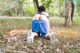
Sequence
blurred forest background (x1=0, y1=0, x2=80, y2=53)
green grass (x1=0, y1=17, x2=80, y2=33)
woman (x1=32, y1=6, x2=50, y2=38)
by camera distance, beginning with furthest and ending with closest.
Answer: green grass (x1=0, y1=17, x2=80, y2=33) → woman (x1=32, y1=6, x2=50, y2=38) → blurred forest background (x1=0, y1=0, x2=80, y2=53)

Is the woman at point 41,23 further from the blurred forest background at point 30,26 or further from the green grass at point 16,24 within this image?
the green grass at point 16,24

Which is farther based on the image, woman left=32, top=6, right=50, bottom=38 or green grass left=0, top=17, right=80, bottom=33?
green grass left=0, top=17, right=80, bottom=33

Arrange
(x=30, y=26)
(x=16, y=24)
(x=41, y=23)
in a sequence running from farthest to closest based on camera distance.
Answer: (x=16, y=24)
(x=30, y=26)
(x=41, y=23)

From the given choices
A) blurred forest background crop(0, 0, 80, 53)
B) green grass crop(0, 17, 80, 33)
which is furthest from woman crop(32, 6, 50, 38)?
green grass crop(0, 17, 80, 33)

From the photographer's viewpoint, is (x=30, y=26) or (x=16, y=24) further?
(x=16, y=24)

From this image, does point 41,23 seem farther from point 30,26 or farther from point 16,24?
point 16,24

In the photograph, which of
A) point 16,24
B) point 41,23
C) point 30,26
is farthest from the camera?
point 16,24

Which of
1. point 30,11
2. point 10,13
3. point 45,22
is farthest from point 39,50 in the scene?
point 30,11

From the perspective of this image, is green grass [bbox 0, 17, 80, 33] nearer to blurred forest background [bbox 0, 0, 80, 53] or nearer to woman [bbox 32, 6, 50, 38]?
blurred forest background [bbox 0, 0, 80, 53]

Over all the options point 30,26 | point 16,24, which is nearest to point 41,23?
point 30,26

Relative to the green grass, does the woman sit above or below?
above

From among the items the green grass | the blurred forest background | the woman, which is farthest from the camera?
the green grass

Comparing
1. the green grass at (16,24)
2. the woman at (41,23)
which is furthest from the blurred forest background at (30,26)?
the woman at (41,23)

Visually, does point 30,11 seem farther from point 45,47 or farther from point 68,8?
point 45,47
